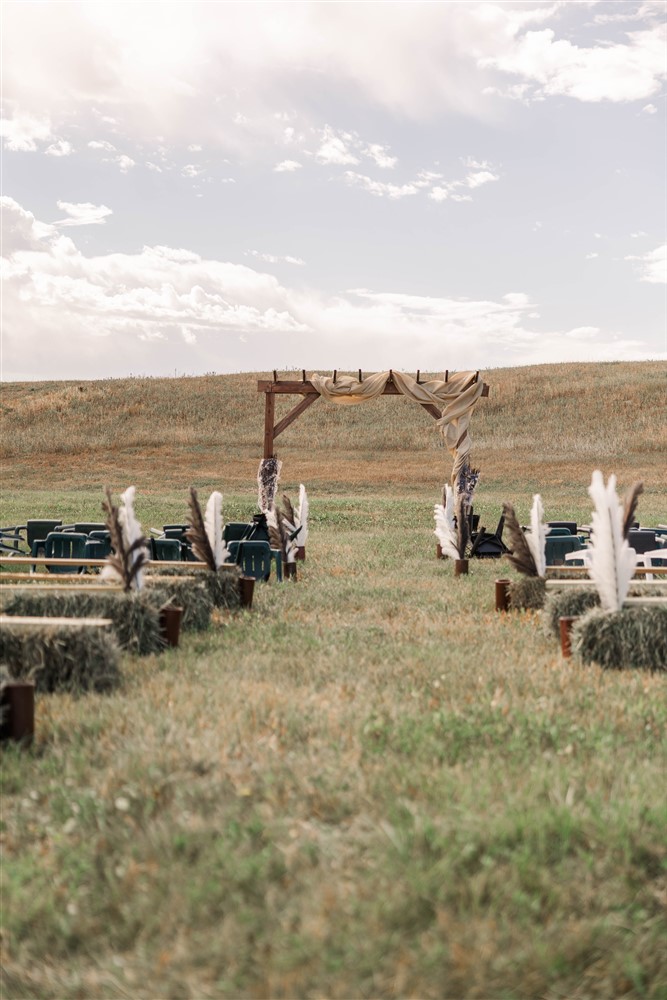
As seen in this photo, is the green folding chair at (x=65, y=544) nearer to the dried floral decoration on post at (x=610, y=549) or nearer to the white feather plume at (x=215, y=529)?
the white feather plume at (x=215, y=529)

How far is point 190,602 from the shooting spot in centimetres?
923

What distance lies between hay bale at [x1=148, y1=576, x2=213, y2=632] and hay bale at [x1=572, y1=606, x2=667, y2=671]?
3810mm

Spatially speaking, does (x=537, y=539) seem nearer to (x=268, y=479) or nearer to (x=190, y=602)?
(x=190, y=602)

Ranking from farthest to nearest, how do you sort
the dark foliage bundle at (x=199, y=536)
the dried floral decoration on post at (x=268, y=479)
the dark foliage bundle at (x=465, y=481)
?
the dried floral decoration on post at (x=268, y=479) < the dark foliage bundle at (x=465, y=481) < the dark foliage bundle at (x=199, y=536)

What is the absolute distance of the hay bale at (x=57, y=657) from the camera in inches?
265

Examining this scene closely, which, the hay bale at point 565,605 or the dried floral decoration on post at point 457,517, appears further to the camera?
the dried floral decoration on post at point 457,517

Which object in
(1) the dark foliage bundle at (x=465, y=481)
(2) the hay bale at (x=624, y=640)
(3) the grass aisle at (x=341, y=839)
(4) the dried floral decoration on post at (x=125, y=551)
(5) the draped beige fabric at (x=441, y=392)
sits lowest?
(3) the grass aisle at (x=341, y=839)

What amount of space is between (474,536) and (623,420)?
40778mm

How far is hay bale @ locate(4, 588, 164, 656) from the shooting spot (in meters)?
→ 8.10

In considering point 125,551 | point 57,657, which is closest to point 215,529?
point 125,551

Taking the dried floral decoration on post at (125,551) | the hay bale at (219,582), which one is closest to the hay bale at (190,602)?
the dried floral decoration on post at (125,551)

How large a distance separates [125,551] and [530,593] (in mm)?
4766

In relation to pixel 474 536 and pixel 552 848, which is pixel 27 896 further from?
pixel 474 536

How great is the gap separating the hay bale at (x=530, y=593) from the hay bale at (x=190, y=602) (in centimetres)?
366
